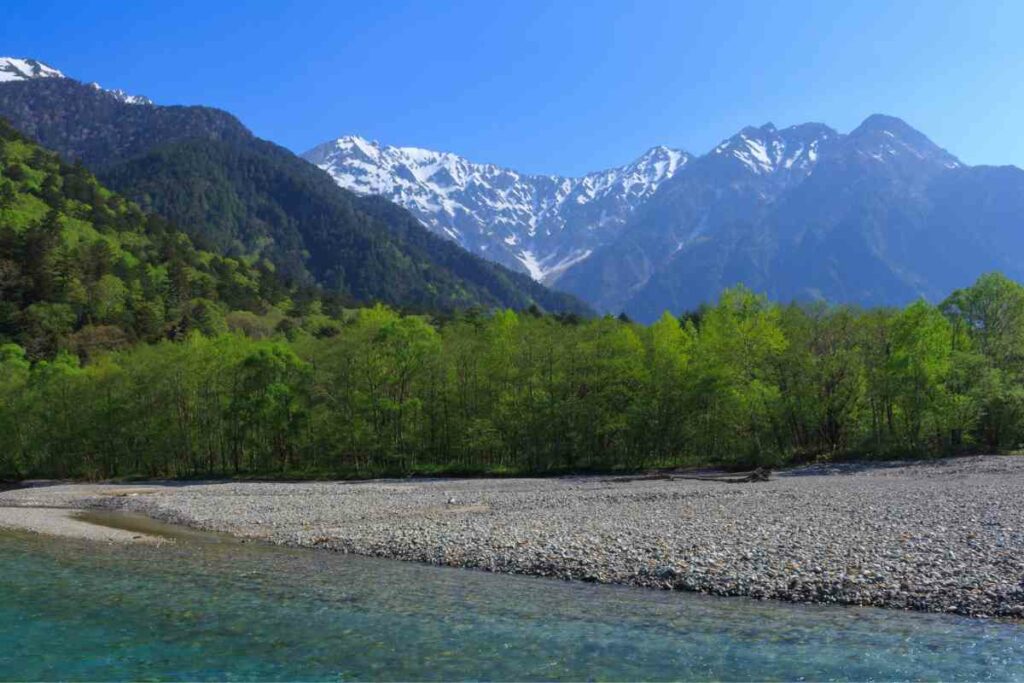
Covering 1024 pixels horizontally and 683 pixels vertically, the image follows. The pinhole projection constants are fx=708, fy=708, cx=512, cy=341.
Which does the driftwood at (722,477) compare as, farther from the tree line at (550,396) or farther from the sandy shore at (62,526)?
the sandy shore at (62,526)

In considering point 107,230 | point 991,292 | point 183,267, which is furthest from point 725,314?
point 107,230

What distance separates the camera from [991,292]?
6281 centimetres

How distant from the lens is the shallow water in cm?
1405

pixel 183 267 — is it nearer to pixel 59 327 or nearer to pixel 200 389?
pixel 59 327

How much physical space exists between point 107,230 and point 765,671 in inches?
8234

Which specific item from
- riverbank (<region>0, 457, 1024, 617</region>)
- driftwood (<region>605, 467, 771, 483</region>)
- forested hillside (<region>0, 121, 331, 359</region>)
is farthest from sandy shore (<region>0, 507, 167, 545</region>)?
forested hillside (<region>0, 121, 331, 359</region>)

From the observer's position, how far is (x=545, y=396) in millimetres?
70375

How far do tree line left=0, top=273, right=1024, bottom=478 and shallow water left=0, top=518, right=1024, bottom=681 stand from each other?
47.3 meters

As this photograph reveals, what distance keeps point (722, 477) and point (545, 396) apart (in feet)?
67.4

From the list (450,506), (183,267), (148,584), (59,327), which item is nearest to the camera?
(148,584)

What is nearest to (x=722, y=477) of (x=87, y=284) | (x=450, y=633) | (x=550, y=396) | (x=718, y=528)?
(x=550, y=396)

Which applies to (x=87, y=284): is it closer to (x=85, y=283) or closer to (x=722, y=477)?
(x=85, y=283)

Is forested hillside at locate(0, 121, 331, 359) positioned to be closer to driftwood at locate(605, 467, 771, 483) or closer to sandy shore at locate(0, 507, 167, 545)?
sandy shore at locate(0, 507, 167, 545)

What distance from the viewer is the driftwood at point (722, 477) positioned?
51719mm
